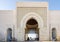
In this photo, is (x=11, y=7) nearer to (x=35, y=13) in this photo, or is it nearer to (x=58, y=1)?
(x=35, y=13)

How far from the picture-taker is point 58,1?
18719mm

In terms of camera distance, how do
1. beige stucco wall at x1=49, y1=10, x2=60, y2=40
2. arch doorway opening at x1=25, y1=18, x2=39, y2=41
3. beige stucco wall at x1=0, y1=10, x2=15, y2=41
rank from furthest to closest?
1. arch doorway opening at x1=25, y1=18, x2=39, y2=41
2. beige stucco wall at x1=0, y1=10, x2=15, y2=41
3. beige stucco wall at x1=49, y1=10, x2=60, y2=40

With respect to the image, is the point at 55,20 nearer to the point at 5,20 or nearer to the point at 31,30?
the point at 31,30

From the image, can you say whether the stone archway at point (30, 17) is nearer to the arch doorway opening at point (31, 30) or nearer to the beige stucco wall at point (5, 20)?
the arch doorway opening at point (31, 30)

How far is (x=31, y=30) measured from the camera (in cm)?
2080

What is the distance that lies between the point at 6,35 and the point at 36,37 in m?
3.90

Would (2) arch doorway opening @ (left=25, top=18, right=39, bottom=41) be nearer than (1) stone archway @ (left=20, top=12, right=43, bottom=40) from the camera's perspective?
No

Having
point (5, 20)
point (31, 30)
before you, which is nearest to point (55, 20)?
point (31, 30)

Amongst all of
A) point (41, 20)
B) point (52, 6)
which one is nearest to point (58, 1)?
point (52, 6)

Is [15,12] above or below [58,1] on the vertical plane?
below

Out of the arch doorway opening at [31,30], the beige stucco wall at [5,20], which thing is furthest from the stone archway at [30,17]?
the beige stucco wall at [5,20]

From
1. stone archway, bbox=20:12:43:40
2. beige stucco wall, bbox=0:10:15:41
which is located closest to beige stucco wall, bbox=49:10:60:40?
stone archway, bbox=20:12:43:40

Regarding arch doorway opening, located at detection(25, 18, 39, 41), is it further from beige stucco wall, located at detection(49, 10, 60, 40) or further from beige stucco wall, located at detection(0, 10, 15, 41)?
beige stucco wall, located at detection(0, 10, 15, 41)

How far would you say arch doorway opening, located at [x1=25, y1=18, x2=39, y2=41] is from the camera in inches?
777
